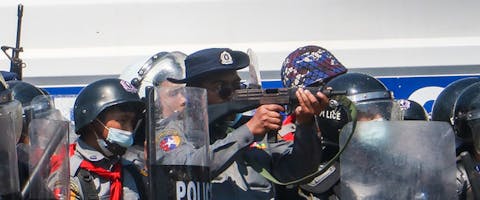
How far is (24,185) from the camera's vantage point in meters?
2.77

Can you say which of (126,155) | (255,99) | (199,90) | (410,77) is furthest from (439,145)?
(410,77)

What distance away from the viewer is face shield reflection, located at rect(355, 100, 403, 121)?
146 inches

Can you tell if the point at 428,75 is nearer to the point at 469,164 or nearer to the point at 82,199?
the point at 469,164

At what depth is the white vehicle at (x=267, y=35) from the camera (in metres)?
4.62

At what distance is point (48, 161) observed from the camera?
2.72 meters

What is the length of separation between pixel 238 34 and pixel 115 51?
2.00 feet

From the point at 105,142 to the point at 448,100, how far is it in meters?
1.52

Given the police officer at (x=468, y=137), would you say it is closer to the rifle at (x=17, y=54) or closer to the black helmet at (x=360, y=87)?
the black helmet at (x=360, y=87)

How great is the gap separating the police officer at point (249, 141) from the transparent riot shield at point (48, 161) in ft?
1.93

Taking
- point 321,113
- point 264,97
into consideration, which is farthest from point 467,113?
point 264,97

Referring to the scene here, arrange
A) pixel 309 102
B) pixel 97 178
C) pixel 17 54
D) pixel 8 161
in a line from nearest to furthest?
pixel 8 161 < pixel 309 102 < pixel 97 178 < pixel 17 54

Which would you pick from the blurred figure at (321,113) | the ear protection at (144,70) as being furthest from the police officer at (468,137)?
the ear protection at (144,70)

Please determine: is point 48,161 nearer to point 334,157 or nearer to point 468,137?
point 334,157

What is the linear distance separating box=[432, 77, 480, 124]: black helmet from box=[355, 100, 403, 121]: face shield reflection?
476 mm
